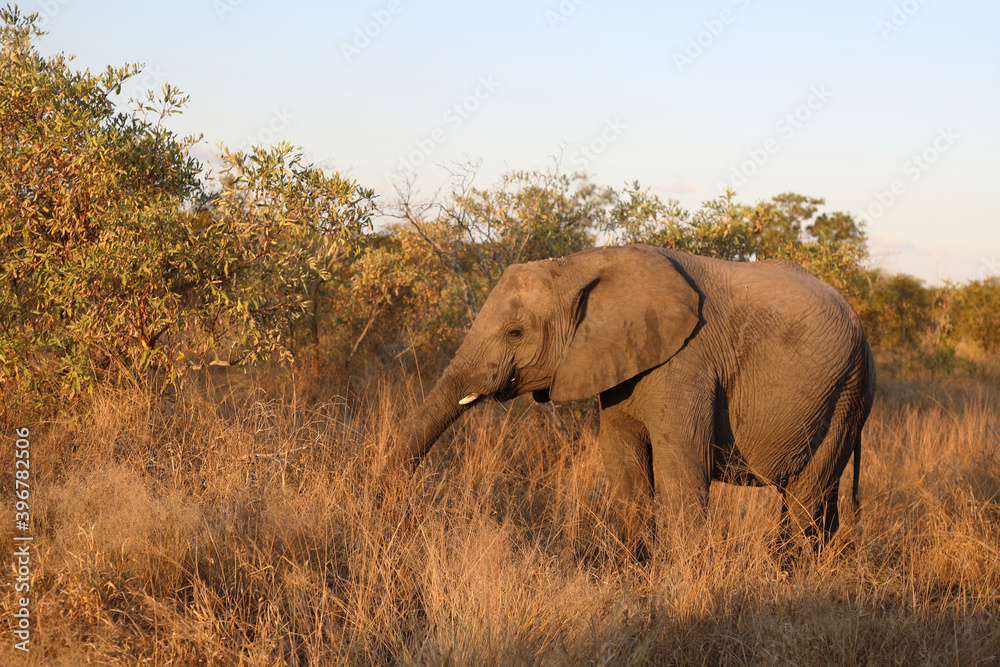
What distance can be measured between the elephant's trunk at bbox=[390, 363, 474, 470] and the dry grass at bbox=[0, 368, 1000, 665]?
0.87 feet

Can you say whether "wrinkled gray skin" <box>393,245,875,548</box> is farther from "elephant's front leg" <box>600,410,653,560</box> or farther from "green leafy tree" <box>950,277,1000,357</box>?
"green leafy tree" <box>950,277,1000,357</box>

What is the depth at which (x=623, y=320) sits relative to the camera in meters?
5.31

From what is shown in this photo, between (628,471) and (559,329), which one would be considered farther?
(628,471)

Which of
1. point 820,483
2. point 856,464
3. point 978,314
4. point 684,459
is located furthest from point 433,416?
point 978,314

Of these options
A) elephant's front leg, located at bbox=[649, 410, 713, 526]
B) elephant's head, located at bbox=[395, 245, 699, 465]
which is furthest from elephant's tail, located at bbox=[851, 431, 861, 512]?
elephant's head, located at bbox=[395, 245, 699, 465]

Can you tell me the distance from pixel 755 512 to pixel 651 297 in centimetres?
183

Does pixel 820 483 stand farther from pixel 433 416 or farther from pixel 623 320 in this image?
pixel 433 416

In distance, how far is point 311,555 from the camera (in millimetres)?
4719

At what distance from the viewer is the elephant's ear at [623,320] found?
5250 millimetres

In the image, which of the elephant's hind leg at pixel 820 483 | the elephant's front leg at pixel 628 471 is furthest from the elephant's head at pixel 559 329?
the elephant's hind leg at pixel 820 483

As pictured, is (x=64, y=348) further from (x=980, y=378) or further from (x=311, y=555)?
(x=980, y=378)

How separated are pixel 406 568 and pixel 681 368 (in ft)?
7.09

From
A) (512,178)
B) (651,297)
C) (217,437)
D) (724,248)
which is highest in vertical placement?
(512,178)

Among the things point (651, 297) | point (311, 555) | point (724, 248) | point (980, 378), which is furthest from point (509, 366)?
point (980, 378)
